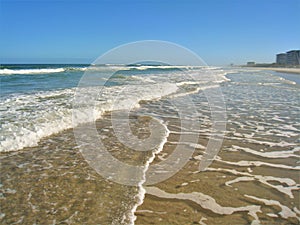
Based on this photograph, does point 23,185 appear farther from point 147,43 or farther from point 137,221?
point 147,43

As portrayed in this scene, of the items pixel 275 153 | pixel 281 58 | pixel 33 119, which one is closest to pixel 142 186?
pixel 275 153

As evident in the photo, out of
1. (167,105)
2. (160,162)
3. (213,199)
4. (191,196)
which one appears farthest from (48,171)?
(167,105)

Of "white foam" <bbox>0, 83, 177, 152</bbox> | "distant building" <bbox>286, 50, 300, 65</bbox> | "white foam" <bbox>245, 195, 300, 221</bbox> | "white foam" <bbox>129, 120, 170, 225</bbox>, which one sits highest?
"distant building" <bbox>286, 50, 300, 65</bbox>

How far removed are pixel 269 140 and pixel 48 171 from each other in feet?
14.8

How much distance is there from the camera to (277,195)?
3.26 metres

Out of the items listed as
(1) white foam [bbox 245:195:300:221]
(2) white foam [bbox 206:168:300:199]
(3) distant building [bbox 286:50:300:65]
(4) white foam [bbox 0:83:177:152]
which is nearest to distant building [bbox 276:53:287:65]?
(3) distant building [bbox 286:50:300:65]

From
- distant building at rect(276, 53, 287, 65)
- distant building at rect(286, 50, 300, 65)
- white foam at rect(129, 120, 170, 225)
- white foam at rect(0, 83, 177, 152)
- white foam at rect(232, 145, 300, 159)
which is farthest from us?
distant building at rect(276, 53, 287, 65)

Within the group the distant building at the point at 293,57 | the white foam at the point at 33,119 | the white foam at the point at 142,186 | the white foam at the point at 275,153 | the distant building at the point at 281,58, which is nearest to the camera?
the white foam at the point at 142,186

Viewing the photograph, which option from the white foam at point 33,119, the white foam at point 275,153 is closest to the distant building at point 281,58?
the white foam at point 33,119

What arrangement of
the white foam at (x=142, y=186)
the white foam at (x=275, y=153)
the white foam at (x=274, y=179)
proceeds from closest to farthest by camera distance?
the white foam at (x=142, y=186), the white foam at (x=274, y=179), the white foam at (x=275, y=153)

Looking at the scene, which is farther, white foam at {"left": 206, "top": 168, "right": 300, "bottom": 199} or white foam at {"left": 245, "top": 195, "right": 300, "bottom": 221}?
white foam at {"left": 206, "top": 168, "right": 300, "bottom": 199}

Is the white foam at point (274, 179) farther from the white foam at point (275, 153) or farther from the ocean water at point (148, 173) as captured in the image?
the white foam at point (275, 153)

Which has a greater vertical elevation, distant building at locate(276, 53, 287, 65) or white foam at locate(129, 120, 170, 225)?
distant building at locate(276, 53, 287, 65)

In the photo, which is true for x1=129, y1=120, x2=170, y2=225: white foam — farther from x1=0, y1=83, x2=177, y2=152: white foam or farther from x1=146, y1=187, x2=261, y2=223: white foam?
x1=0, y1=83, x2=177, y2=152: white foam
